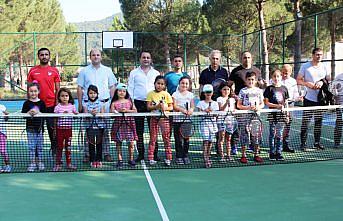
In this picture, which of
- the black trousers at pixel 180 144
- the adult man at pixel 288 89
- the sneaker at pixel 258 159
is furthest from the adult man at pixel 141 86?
the adult man at pixel 288 89

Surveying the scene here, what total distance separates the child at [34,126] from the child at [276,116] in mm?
3602

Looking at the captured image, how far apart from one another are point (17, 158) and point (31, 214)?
3086 millimetres

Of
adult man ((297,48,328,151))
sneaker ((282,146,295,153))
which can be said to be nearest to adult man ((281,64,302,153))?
sneaker ((282,146,295,153))

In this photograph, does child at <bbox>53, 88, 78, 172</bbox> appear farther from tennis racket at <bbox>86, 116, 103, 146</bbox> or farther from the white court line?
the white court line

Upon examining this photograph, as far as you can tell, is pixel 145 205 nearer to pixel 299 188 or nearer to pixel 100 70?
pixel 299 188

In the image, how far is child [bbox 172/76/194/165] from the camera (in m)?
6.90

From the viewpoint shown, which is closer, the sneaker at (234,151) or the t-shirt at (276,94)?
the t-shirt at (276,94)

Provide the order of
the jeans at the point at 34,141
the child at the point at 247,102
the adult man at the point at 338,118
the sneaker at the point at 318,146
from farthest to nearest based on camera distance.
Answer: the sneaker at the point at 318,146, the adult man at the point at 338,118, the child at the point at 247,102, the jeans at the point at 34,141

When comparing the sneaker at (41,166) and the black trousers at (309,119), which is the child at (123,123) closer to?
the sneaker at (41,166)

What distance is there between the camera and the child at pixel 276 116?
7277 mm

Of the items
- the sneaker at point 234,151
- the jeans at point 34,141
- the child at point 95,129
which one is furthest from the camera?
the sneaker at point 234,151

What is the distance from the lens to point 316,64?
7.97 m

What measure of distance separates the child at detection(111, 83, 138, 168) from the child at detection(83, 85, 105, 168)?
20cm

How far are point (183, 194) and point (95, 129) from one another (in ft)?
6.94
